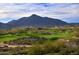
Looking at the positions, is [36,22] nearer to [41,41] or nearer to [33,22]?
[33,22]

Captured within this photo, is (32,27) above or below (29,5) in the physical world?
below

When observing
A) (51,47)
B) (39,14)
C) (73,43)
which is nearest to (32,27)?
(39,14)

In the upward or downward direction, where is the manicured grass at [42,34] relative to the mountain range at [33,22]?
downward

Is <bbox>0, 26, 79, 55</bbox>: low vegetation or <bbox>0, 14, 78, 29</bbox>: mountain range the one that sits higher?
<bbox>0, 14, 78, 29</bbox>: mountain range

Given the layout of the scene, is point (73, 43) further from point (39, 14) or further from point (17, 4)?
point (17, 4)

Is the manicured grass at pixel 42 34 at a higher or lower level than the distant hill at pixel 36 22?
lower

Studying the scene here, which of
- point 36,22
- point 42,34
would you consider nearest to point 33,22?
point 36,22

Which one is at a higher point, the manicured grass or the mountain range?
the mountain range
